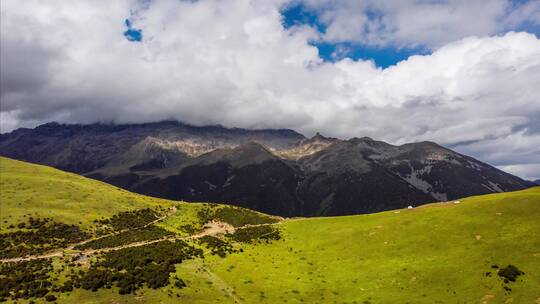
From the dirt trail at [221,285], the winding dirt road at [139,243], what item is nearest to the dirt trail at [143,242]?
the winding dirt road at [139,243]

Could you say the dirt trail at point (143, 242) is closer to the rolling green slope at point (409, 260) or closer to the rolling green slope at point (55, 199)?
the rolling green slope at point (55, 199)

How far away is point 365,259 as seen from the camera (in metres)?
79.9

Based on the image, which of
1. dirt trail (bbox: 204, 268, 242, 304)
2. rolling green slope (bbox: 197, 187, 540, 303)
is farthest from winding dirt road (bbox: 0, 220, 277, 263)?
dirt trail (bbox: 204, 268, 242, 304)

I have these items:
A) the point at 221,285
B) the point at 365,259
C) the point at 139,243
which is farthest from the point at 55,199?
the point at 365,259

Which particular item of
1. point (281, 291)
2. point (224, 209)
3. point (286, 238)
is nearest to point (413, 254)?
point (281, 291)

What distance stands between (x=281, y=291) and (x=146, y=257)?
88.4 ft

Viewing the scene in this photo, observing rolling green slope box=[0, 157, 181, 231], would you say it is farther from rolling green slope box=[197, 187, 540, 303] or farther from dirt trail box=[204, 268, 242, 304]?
rolling green slope box=[197, 187, 540, 303]

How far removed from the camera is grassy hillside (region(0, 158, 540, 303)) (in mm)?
61500

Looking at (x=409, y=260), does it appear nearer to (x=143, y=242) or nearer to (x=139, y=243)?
(x=143, y=242)

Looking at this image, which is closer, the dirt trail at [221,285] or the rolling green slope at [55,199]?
the dirt trail at [221,285]

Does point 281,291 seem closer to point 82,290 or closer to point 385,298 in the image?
point 385,298

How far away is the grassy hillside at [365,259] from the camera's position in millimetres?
61500

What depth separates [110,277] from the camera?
64125 mm

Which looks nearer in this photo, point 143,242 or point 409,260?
point 409,260
